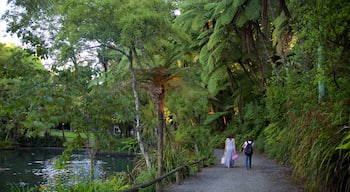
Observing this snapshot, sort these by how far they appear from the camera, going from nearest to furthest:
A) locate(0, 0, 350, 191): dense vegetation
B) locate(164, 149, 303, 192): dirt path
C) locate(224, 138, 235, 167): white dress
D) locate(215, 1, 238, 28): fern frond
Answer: locate(0, 0, 350, 191): dense vegetation → locate(164, 149, 303, 192): dirt path → locate(215, 1, 238, 28): fern frond → locate(224, 138, 235, 167): white dress

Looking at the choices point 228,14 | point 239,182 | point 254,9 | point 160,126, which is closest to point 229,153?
point 239,182

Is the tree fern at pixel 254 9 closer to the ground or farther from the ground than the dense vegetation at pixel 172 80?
farther from the ground

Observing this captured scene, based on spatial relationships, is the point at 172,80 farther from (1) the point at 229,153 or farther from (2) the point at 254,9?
(1) the point at 229,153

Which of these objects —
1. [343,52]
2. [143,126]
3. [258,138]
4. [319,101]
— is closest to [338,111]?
[343,52]

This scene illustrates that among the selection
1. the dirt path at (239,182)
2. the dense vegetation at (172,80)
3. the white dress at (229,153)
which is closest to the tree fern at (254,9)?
the dense vegetation at (172,80)

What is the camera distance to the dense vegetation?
16.7 ft

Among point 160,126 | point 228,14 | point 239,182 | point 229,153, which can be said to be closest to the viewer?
point 160,126

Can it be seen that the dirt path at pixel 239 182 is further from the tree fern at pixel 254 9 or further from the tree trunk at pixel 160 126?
the tree fern at pixel 254 9

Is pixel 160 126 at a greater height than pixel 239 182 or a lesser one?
greater

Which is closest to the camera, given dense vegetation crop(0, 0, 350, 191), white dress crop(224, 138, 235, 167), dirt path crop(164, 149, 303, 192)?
dense vegetation crop(0, 0, 350, 191)

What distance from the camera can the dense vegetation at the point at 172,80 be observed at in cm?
509

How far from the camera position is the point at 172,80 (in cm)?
899

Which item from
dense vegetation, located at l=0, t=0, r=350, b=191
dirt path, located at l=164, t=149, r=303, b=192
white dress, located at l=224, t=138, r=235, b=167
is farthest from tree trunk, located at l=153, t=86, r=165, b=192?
white dress, located at l=224, t=138, r=235, b=167

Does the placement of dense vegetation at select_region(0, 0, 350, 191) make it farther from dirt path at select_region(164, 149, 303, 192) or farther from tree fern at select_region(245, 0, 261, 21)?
dirt path at select_region(164, 149, 303, 192)
